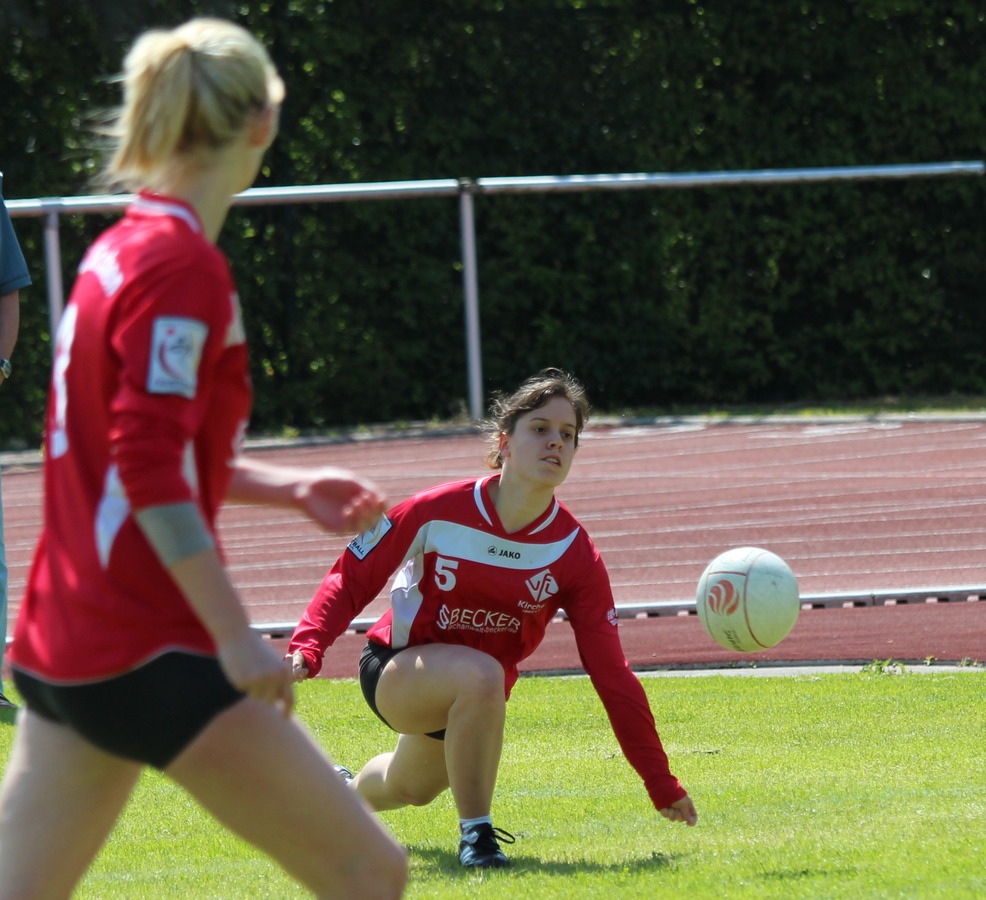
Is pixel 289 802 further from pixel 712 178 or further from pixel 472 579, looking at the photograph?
pixel 712 178

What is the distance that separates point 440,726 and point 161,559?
102 inches

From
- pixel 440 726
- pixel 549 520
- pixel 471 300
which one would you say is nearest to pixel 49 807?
pixel 440 726

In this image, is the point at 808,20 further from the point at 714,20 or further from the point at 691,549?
the point at 691,549

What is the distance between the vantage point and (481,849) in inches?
177

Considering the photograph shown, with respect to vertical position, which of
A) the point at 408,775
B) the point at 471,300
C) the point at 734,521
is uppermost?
the point at 408,775

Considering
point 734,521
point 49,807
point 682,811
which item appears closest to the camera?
point 49,807

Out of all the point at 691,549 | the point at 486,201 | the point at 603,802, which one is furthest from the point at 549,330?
the point at 603,802

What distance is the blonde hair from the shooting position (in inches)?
97.7

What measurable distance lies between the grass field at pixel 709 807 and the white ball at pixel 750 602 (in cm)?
33

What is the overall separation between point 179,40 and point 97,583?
2.70 feet

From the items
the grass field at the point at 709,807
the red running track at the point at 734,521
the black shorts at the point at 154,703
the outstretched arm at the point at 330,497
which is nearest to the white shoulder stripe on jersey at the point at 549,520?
the grass field at the point at 709,807

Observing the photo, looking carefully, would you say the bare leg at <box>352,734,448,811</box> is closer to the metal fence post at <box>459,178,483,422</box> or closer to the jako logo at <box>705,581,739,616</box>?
the jako logo at <box>705,581,739,616</box>

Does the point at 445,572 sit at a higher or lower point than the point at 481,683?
higher

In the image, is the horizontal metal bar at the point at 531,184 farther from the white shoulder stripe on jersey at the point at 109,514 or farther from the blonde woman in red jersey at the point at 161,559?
the white shoulder stripe on jersey at the point at 109,514
